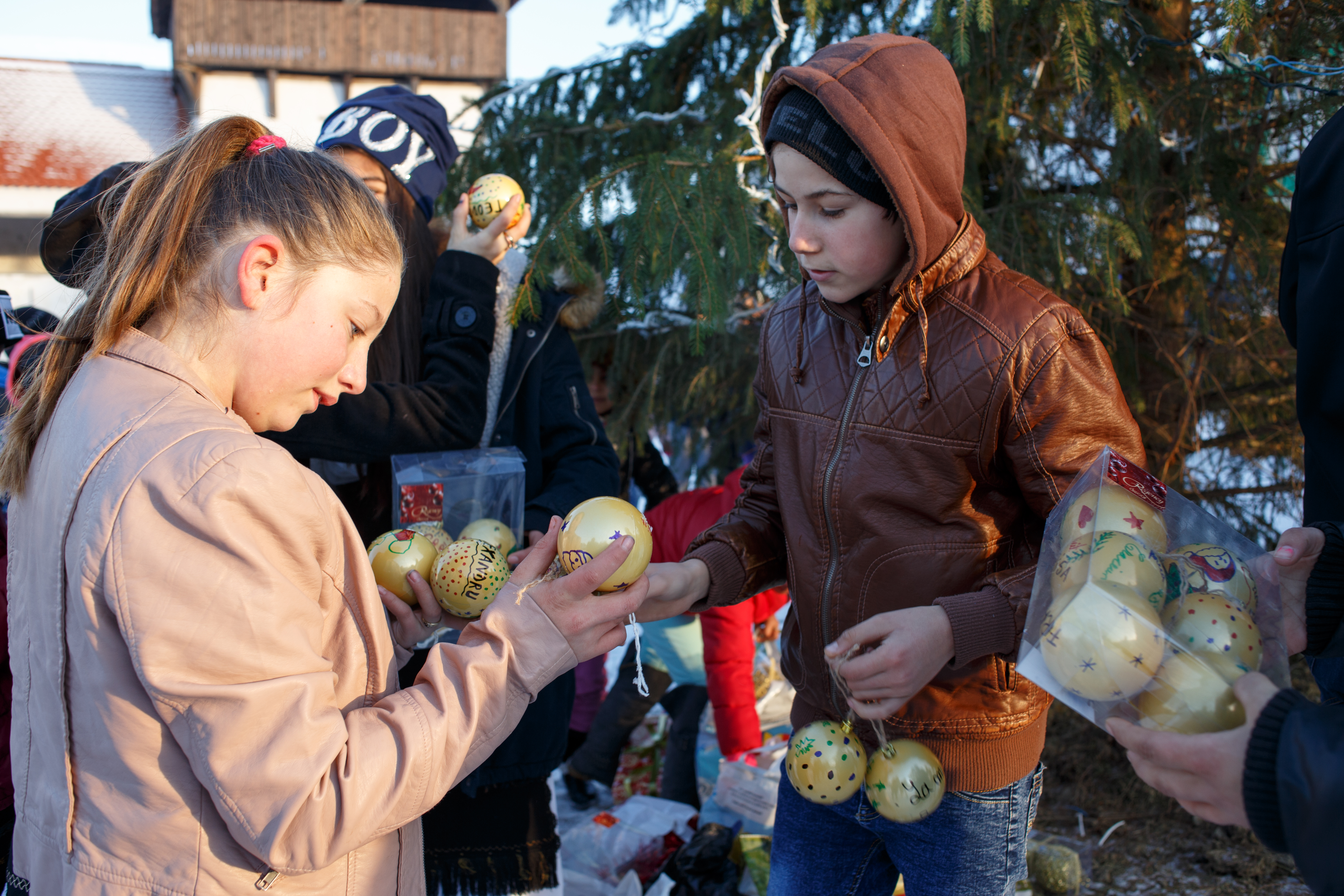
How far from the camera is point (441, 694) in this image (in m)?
Answer: 1.38

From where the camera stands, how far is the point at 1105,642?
47.3 inches

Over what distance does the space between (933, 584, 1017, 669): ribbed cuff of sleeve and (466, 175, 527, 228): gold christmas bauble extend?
1.67 metres

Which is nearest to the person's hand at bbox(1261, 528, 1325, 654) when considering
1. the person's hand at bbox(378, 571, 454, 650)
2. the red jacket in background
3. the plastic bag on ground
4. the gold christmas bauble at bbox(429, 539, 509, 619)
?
the gold christmas bauble at bbox(429, 539, 509, 619)

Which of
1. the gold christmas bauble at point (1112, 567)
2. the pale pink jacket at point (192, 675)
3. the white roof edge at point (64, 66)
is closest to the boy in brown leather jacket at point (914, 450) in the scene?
the gold christmas bauble at point (1112, 567)

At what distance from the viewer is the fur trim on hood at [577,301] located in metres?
2.75

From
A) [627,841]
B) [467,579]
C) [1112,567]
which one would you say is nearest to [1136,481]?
[1112,567]

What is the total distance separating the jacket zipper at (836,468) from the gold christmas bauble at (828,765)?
0.11 metres

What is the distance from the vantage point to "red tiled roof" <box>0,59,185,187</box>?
40.9 ft

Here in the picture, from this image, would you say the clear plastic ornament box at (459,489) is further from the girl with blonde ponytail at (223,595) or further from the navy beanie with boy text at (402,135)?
the navy beanie with boy text at (402,135)

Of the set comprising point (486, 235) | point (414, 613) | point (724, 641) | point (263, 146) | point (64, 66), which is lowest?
point (724, 641)

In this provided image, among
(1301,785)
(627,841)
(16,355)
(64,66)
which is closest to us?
(1301,785)

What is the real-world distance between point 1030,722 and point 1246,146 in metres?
2.69

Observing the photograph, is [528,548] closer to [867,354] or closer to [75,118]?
[867,354]

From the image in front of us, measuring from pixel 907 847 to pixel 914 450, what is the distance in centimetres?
86
